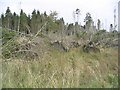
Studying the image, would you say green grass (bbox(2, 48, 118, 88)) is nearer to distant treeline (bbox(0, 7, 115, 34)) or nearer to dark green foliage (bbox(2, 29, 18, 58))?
dark green foliage (bbox(2, 29, 18, 58))

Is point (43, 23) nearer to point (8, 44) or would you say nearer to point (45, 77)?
point (8, 44)

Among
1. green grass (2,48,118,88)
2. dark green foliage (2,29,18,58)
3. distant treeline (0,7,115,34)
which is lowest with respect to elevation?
green grass (2,48,118,88)

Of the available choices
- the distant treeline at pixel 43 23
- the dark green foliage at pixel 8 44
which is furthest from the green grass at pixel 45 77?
the distant treeline at pixel 43 23

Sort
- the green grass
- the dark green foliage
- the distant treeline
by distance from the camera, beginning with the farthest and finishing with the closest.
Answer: the distant treeline, the dark green foliage, the green grass

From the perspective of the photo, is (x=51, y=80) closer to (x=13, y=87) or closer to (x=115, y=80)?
(x=13, y=87)

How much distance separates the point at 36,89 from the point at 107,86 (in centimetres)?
71

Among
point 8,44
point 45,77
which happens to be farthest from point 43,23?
point 45,77

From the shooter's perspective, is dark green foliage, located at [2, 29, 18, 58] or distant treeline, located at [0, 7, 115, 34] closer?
dark green foliage, located at [2, 29, 18, 58]

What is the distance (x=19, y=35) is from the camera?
11.3ft

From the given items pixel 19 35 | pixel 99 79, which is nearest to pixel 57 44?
pixel 19 35

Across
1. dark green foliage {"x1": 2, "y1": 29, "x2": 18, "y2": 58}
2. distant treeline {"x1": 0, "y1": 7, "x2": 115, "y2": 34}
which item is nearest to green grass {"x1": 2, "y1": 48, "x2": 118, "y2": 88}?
dark green foliage {"x1": 2, "y1": 29, "x2": 18, "y2": 58}

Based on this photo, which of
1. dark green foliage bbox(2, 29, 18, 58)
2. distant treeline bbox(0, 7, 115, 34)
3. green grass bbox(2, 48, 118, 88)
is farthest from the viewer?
distant treeline bbox(0, 7, 115, 34)

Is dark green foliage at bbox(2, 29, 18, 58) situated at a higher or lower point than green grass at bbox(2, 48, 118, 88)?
higher

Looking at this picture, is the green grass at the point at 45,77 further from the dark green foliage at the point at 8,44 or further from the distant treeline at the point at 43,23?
the distant treeline at the point at 43,23
